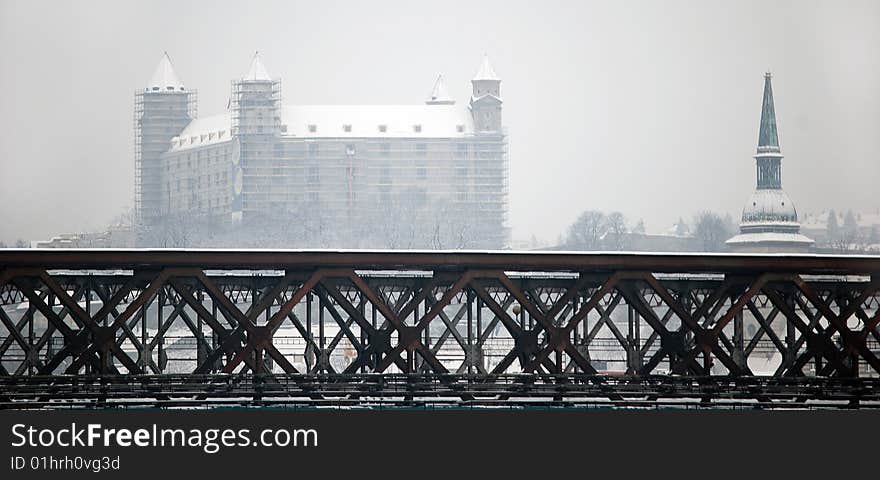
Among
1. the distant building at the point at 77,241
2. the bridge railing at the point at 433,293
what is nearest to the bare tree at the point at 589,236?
the distant building at the point at 77,241

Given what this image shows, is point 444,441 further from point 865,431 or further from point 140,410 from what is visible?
point 865,431

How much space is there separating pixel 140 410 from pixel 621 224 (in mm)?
165177

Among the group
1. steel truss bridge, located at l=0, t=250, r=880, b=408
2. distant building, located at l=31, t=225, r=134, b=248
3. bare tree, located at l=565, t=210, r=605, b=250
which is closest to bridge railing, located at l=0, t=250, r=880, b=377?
steel truss bridge, located at l=0, t=250, r=880, b=408

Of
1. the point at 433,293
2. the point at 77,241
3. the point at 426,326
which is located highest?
the point at 77,241

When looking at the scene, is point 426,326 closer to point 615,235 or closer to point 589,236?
point 615,235

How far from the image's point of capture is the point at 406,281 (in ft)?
146

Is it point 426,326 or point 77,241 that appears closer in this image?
point 426,326

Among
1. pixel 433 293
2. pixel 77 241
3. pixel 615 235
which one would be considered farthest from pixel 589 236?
pixel 433 293

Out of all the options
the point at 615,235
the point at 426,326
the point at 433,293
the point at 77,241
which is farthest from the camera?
the point at 615,235

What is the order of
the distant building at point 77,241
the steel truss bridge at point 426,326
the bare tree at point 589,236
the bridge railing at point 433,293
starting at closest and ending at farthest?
the steel truss bridge at point 426,326, the bridge railing at point 433,293, the distant building at point 77,241, the bare tree at point 589,236

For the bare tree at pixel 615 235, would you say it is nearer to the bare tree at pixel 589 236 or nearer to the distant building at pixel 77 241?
the bare tree at pixel 589 236

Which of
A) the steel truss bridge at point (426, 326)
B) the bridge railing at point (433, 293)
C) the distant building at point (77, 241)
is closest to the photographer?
the steel truss bridge at point (426, 326)

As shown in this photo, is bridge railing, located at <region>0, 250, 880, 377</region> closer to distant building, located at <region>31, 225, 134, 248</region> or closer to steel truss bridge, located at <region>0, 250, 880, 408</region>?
steel truss bridge, located at <region>0, 250, 880, 408</region>

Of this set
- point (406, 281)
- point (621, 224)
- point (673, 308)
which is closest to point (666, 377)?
point (673, 308)
